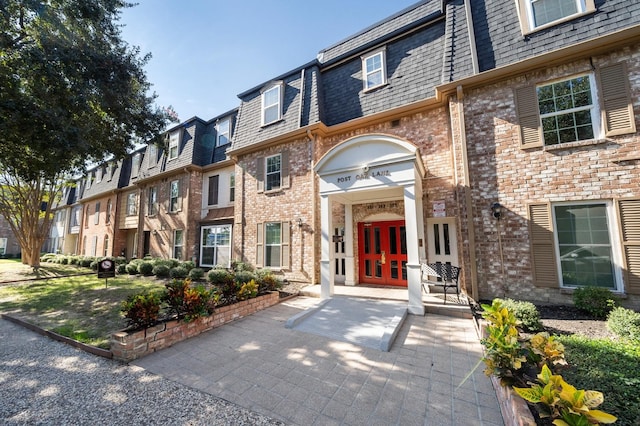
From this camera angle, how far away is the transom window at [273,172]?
11.1 meters

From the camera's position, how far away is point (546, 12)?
22.1ft

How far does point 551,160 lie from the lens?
6.33m

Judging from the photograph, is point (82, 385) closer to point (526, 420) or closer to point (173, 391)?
point (173, 391)

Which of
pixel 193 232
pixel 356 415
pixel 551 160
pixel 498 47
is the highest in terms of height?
pixel 498 47

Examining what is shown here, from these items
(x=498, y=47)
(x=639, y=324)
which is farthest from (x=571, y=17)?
(x=639, y=324)

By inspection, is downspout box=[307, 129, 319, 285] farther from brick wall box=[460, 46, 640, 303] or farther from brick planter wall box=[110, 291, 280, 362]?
brick wall box=[460, 46, 640, 303]

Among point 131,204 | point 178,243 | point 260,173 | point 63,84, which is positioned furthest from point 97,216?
point 260,173

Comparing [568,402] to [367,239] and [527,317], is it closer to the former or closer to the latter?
[527,317]

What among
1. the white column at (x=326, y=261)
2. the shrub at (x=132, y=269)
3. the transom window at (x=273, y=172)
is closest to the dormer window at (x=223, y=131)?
the transom window at (x=273, y=172)

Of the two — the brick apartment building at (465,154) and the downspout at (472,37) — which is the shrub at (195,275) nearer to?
the brick apartment building at (465,154)

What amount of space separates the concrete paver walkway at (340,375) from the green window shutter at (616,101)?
5961 mm

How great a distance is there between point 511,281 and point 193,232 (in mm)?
14635

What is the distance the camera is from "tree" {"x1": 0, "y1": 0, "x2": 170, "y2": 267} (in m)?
6.41

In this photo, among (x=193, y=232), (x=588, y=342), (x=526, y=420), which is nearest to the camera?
(x=526, y=420)
